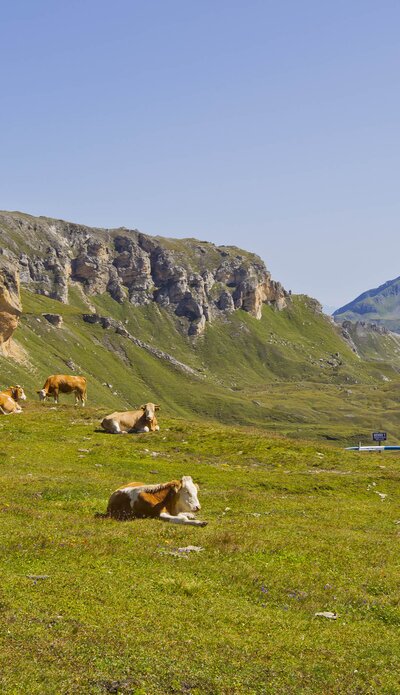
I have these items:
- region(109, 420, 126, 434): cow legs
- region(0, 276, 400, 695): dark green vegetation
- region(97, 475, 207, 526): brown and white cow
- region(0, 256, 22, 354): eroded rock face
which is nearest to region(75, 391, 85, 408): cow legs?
region(109, 420, 126, 434): cow legs

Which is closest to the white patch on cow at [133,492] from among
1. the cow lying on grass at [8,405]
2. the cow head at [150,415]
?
the cow head at [150,415]

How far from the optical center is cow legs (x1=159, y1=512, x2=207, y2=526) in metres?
21.0

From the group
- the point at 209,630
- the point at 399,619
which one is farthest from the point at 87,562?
the point at 399,619

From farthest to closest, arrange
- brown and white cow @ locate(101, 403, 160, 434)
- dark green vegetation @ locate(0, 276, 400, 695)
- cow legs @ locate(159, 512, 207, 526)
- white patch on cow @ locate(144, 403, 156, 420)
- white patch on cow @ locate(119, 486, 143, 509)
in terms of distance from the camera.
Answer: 1. white patch on cow @ locate(144, 403, 156, 420)
2. brown and white cow @ locate(101, 403, 160, 434)
3. white patch on cow @ locate(119, 486, 143, 509)
4. cow legs @ locate(159, 512, 207, 526)
5. dark green vegetation @ locate(0, 276, 400, 695)

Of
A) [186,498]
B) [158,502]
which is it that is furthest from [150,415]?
[158,502]

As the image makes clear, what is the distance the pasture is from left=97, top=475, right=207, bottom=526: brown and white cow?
92 centimetres

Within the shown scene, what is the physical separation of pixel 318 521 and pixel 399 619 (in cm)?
1033

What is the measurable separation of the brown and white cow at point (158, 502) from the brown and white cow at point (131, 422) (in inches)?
872

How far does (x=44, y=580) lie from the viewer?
45.3 feet

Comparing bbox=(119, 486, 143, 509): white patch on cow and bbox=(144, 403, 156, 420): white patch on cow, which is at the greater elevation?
bbox=(144, 403, 156, 420): white patch on cow

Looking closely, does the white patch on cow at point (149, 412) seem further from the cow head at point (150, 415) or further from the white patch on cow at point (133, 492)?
the white patch on cow at point (133, 492)

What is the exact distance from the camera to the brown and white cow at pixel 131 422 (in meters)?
44.3

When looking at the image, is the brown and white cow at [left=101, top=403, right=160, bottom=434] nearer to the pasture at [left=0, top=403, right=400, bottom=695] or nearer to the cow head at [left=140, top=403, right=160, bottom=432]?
the cow head at [left=140, top=403, right=160, bottom=432]

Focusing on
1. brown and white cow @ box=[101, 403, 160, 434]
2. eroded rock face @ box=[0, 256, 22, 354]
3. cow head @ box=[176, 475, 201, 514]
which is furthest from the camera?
eroded rock face @ box=[0, 256, 22, 354]
